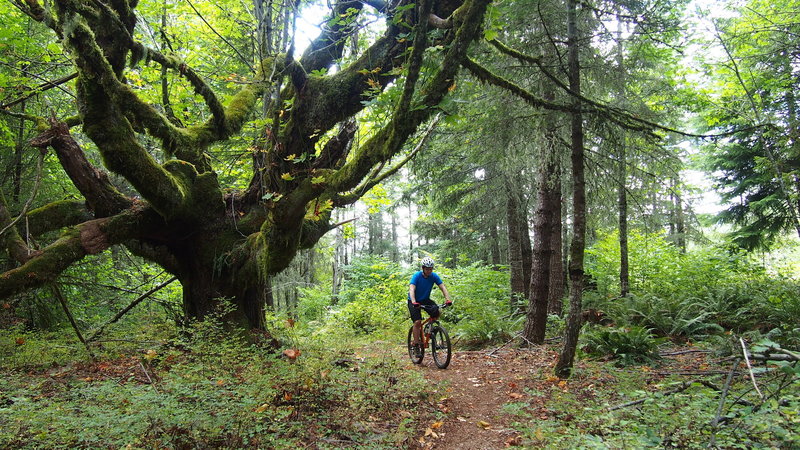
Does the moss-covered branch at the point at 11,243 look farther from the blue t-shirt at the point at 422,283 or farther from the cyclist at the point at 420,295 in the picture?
the blue t-shirt at the point at 422,283

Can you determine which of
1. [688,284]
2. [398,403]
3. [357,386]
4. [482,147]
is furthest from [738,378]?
[688,284]

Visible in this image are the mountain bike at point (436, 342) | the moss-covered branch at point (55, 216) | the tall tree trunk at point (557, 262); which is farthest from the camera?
the tall tree trunk at point (557, 262)

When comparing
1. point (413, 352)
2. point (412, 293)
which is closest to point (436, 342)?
point (413, 352)

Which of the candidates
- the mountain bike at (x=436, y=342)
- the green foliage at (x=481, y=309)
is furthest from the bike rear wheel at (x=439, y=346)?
the green foliage at (x=481, y=309)

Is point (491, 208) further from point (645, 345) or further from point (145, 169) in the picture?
point (145, 169)

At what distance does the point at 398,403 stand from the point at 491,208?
8202mm

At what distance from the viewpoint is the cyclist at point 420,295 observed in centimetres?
766

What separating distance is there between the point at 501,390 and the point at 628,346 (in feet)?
8.08

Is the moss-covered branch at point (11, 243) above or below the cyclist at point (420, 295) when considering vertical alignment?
above

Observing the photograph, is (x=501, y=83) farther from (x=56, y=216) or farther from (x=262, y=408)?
(x=56, y=216)

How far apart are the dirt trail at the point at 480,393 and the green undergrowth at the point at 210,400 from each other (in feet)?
1.44

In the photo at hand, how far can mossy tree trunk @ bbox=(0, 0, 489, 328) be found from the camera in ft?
14.8

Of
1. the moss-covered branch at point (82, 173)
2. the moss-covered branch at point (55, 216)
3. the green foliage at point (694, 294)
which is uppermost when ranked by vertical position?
the moss-covered branch at point (82, 173)

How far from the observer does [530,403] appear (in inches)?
215
